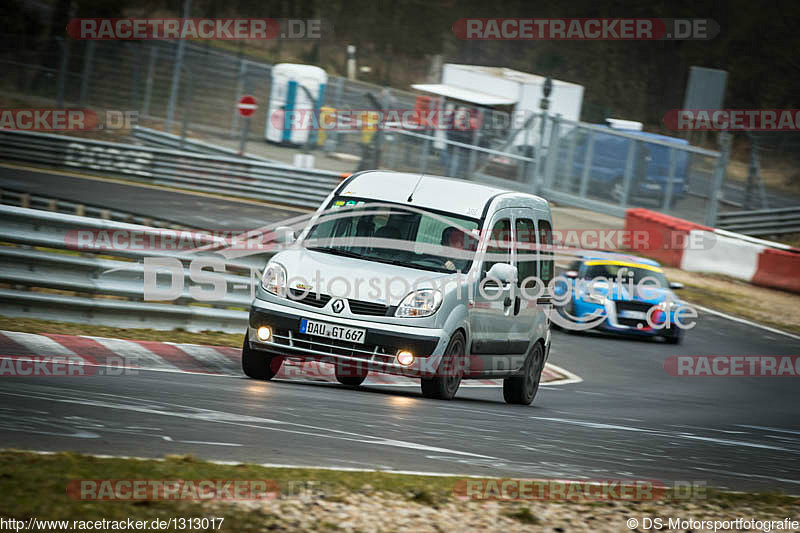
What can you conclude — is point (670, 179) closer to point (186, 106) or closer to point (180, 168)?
point (180, 168)

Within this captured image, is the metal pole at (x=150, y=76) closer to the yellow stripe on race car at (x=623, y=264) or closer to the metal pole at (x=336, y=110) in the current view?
the metal pole at (x=336, y=110)

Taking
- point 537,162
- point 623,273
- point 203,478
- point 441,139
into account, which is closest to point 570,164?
point 537,162

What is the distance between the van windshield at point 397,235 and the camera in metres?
9.52

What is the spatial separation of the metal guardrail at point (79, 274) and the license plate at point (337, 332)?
2.52 metres

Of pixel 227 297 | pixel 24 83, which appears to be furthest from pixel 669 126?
pixel 227 297

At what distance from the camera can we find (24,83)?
3609 centimetres

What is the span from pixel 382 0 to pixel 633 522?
243ft

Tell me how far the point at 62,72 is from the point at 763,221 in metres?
21.3

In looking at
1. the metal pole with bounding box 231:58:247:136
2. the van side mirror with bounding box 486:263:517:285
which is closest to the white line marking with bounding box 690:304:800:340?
the van side mirror with bounding box 486:263:517:285

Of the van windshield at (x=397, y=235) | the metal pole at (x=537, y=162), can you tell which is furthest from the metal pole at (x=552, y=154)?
the van windshield at (x=397, y=235)

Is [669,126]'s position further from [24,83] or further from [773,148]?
[24,83]

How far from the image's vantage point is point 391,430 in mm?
7109

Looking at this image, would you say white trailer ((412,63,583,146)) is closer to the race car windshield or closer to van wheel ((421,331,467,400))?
the race car windshield

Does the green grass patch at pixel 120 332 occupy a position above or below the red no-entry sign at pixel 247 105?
below
